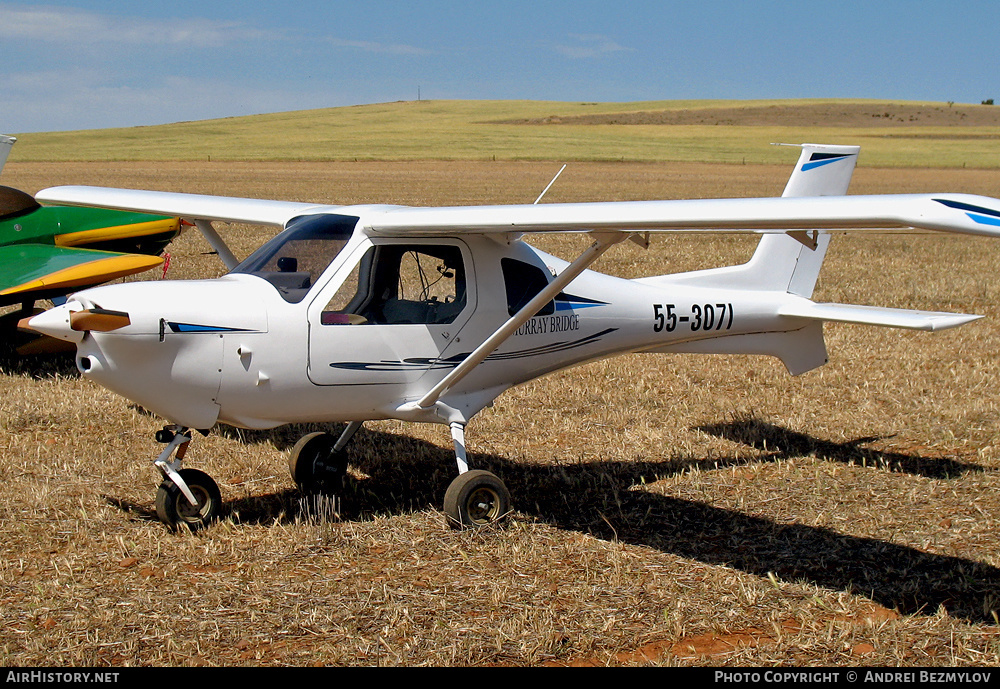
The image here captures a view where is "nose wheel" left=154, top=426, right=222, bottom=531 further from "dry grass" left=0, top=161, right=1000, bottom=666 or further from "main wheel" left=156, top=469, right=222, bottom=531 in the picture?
"dry grass" left=0, top=161, right=1000, bottom=666

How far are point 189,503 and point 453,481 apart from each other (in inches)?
64.4

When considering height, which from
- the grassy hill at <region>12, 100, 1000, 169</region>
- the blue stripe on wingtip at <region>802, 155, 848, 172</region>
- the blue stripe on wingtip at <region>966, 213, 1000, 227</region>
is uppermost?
the grassy hill at <region>12, 100, 1000, 169</region>

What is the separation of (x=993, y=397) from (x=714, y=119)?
3651 inches

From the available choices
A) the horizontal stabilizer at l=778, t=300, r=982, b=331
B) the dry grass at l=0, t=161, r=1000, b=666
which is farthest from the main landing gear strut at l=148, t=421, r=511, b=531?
the horizontal stabilizer at l=778, t=300, r=982, b=331

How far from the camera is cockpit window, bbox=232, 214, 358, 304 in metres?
5.88

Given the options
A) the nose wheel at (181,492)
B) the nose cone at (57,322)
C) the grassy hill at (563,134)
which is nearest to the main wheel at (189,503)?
the nose wheel at (181,492)

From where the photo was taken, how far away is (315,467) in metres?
6.68

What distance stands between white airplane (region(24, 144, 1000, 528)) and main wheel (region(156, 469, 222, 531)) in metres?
0.01

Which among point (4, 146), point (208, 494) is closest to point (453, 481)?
point (208, 494)

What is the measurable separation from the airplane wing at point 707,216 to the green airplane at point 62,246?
378cm

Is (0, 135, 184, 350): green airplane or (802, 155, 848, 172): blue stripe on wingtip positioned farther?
(0, 135, 184, 350): green airplane

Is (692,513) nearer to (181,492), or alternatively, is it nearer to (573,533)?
(573,533)

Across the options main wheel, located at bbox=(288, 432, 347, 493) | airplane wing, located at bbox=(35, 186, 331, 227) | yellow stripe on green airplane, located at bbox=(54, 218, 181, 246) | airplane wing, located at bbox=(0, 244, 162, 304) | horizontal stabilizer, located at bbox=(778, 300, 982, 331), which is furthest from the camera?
yellow stripe on green airplane, located at bbox=(54, 218, 181, 246)

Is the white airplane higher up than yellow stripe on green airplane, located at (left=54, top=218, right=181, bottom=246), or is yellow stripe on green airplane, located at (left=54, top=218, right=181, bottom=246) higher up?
yellow stripe on green airplane, located at (left=54, top=218, right=181, bottom=246)
